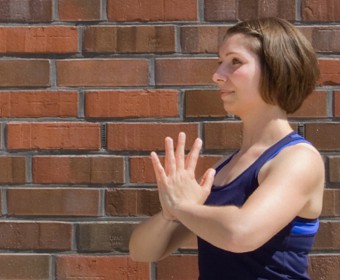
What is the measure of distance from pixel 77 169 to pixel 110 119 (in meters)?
0.21

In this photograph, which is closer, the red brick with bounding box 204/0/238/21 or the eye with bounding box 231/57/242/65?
the eye with bounding box 231/57/242/65

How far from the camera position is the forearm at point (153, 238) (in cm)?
228


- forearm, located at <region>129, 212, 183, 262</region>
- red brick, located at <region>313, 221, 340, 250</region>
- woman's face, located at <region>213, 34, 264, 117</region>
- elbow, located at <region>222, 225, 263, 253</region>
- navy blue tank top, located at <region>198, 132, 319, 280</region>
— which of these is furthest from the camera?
red brick, located at <region>313, 221, 340, 250</region>

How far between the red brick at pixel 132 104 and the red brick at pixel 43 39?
188 millimetres

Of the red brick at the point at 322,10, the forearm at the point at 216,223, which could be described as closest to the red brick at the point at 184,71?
the red brick at the point at 322,10

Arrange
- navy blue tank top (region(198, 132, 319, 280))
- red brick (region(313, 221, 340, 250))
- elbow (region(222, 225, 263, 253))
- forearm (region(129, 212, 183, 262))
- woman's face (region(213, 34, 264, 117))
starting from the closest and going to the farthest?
elbow (region(222, 225, 263, 253))
navy blue tank top (region(198, 132, 319, 280))
woman's face (region(213, 34, 264, 117))
forearm (region(129, 212, 183, 262))
red brick (region(313, 221, 340, 250))

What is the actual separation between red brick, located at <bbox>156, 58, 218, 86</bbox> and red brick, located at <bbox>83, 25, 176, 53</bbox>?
5 centimetres

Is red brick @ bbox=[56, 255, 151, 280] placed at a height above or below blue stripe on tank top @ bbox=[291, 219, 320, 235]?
below

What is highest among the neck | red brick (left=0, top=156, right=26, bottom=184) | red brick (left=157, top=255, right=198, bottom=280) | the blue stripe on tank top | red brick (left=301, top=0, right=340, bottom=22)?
red brick (left=301, top=0, right=340, bottom=22)

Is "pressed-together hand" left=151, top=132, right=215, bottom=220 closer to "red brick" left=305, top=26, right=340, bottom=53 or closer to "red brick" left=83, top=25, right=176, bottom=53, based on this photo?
"red brick" left=83, top=25, right=176, bottom=53

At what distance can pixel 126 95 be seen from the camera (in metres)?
2.80

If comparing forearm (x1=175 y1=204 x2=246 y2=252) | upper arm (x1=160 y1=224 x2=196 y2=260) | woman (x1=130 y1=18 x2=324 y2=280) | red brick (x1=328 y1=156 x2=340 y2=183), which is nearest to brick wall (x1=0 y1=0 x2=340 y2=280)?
red brick (x1=328 y1=156 x2=340 y2=183)

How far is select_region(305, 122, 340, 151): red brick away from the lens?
278 centimetres

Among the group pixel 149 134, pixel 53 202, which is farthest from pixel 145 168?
pixel 53 202
